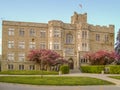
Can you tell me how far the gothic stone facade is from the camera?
224 ft

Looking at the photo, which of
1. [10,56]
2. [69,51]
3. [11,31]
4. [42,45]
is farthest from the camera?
[69,51]

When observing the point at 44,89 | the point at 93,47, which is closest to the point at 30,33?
the point at 93,47

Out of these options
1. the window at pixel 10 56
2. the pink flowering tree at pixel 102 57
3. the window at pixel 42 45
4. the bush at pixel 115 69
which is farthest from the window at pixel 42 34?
the bush at pixel 115 69

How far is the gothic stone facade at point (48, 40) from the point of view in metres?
68.1

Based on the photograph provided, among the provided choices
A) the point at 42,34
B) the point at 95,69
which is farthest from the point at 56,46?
the point at 95,69

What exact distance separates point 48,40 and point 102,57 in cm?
1421

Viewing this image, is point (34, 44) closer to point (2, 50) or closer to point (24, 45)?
point (24, 45)

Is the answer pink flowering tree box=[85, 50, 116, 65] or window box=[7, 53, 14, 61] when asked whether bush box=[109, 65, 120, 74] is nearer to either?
pink flowering tree box=[85, 50, 116, 65]

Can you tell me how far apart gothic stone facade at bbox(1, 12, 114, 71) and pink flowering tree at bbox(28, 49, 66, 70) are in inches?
119

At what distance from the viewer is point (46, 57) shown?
63.0 metres

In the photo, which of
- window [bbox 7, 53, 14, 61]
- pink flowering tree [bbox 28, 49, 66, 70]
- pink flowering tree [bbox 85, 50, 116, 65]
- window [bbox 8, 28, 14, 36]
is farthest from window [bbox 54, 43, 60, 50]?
window [bbox 8, 28, 14, 36]

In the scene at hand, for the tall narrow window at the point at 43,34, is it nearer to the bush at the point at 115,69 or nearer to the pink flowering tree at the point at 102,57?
the pink flowering tree at the point at 102,57

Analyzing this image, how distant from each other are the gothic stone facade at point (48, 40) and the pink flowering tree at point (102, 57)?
3.93 metres

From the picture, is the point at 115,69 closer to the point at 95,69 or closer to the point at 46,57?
the point at 95,69
